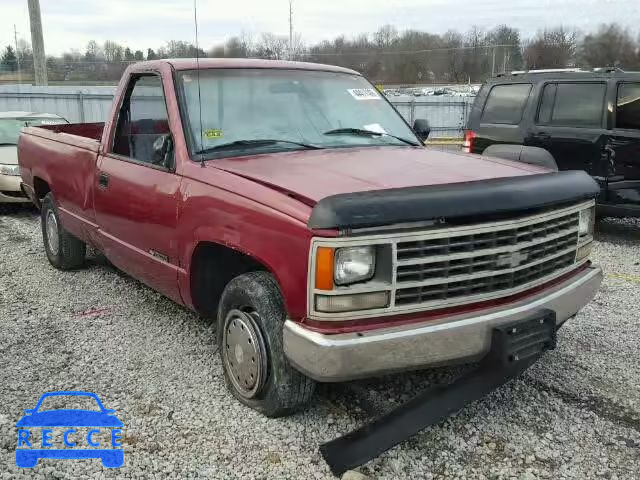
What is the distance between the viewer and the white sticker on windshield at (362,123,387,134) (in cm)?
424

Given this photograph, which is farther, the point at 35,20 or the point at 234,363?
the point at 35,20

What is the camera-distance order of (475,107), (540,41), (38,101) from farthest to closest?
(540,41), (38,101), (475,107)

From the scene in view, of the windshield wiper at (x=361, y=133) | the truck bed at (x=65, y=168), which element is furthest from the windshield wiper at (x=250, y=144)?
the truck bed at (x=65, y=168)

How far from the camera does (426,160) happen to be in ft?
12.0

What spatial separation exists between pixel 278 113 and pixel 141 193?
100 centimetres

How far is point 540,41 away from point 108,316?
105 ft

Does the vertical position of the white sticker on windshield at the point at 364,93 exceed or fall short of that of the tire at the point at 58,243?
it exceeds it

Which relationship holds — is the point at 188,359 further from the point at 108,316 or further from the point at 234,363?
the point at 108,316

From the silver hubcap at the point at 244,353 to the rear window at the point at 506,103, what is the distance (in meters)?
5.83

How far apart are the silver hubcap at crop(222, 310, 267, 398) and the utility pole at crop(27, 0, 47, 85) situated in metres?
17.0

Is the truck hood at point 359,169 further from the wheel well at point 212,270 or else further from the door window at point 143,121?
the door window at point 143,121

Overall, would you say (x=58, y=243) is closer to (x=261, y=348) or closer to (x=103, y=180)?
(x=103, y=180)

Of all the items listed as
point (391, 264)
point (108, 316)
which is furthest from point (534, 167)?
point (108, 316)

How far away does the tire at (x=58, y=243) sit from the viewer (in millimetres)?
5871
